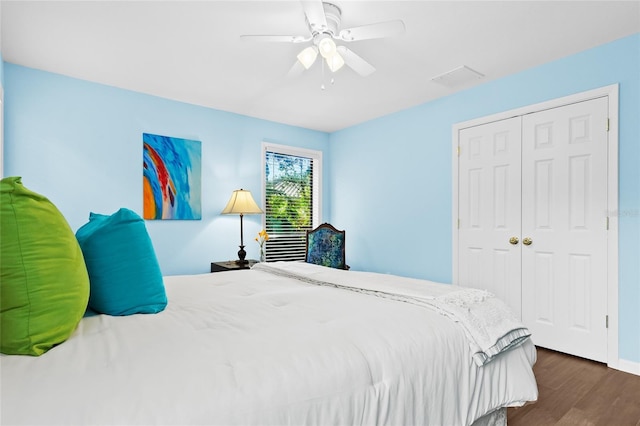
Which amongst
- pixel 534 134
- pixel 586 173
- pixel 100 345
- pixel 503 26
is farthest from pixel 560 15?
pixel 100 345

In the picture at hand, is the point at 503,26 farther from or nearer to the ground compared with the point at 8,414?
farther from the ground

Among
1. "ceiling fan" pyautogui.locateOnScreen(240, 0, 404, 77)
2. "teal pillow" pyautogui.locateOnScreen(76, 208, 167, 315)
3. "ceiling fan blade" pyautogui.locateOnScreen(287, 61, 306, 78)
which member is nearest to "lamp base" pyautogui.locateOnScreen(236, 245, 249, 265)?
"ceiling fan blade" pyautogui.locateOnScreen(287, 61, 306, 78)

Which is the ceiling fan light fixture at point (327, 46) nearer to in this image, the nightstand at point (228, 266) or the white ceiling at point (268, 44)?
the white ceiling at point (268, 44)

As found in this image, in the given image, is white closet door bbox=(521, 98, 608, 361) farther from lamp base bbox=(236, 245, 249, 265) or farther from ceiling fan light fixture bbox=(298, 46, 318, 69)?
lamp base bbox=(236, 245, 249, 265)

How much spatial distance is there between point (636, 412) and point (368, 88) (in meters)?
3.20

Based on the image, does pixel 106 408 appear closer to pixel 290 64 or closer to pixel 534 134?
pixel 290 64

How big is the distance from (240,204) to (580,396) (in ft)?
11.0

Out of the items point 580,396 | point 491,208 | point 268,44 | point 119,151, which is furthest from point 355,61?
point 580,396

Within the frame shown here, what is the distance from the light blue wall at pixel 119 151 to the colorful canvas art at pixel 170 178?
78mm

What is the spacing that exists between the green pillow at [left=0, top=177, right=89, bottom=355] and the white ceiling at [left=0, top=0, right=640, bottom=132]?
5.78ft

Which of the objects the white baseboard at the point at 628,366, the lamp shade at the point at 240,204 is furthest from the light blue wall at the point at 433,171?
the lamp shade at the point at 240,204

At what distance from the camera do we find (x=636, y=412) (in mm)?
2021

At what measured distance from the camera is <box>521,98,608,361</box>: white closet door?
106 inches

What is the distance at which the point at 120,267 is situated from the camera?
132cm
